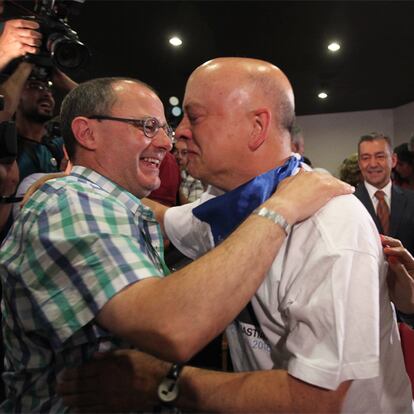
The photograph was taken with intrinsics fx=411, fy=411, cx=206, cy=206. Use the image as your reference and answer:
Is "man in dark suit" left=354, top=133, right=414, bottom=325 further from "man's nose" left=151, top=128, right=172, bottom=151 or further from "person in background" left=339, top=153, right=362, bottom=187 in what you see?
"man's nose" left=151, top=128, right=172, bottom=151

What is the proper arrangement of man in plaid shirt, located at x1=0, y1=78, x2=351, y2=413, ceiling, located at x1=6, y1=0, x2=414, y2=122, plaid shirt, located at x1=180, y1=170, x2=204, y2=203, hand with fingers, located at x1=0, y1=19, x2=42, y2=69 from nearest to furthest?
man in plaid shirt, located at x1=0, y1=78, x2=351, y2=413 → hand with fingers, located at x1=0, y1=19, x2=42, y2=69 → plaid shirt, located at x1=180, y1=170, x2=204, y2=203 → ceiling, located at x1=6, y1=0, x2=414, y2=122

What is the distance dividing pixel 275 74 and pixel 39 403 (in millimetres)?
1044

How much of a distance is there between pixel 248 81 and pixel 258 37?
13.3ft

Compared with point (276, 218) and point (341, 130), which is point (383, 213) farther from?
point (341, 130)

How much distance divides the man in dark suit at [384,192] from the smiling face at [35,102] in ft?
7.69

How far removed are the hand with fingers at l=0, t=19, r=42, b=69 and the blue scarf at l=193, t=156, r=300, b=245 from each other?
132 centimetres

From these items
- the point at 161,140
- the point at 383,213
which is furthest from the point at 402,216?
the point at 161,140

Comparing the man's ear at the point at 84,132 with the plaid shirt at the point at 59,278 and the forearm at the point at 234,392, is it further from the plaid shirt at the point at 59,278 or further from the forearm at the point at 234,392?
the forearm at the point at 234,392

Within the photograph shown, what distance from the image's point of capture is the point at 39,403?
39.1 inches

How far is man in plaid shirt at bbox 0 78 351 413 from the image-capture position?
768 mm

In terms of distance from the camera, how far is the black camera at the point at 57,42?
1.96 m

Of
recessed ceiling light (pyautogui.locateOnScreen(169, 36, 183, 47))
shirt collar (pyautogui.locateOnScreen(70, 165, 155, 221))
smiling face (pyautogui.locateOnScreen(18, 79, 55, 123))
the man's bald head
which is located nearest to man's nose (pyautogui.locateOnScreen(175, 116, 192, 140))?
the man's bald head

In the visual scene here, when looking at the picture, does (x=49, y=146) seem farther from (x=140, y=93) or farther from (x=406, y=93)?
(x=406, y=93)

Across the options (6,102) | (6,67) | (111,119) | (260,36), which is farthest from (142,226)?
(260,36)
